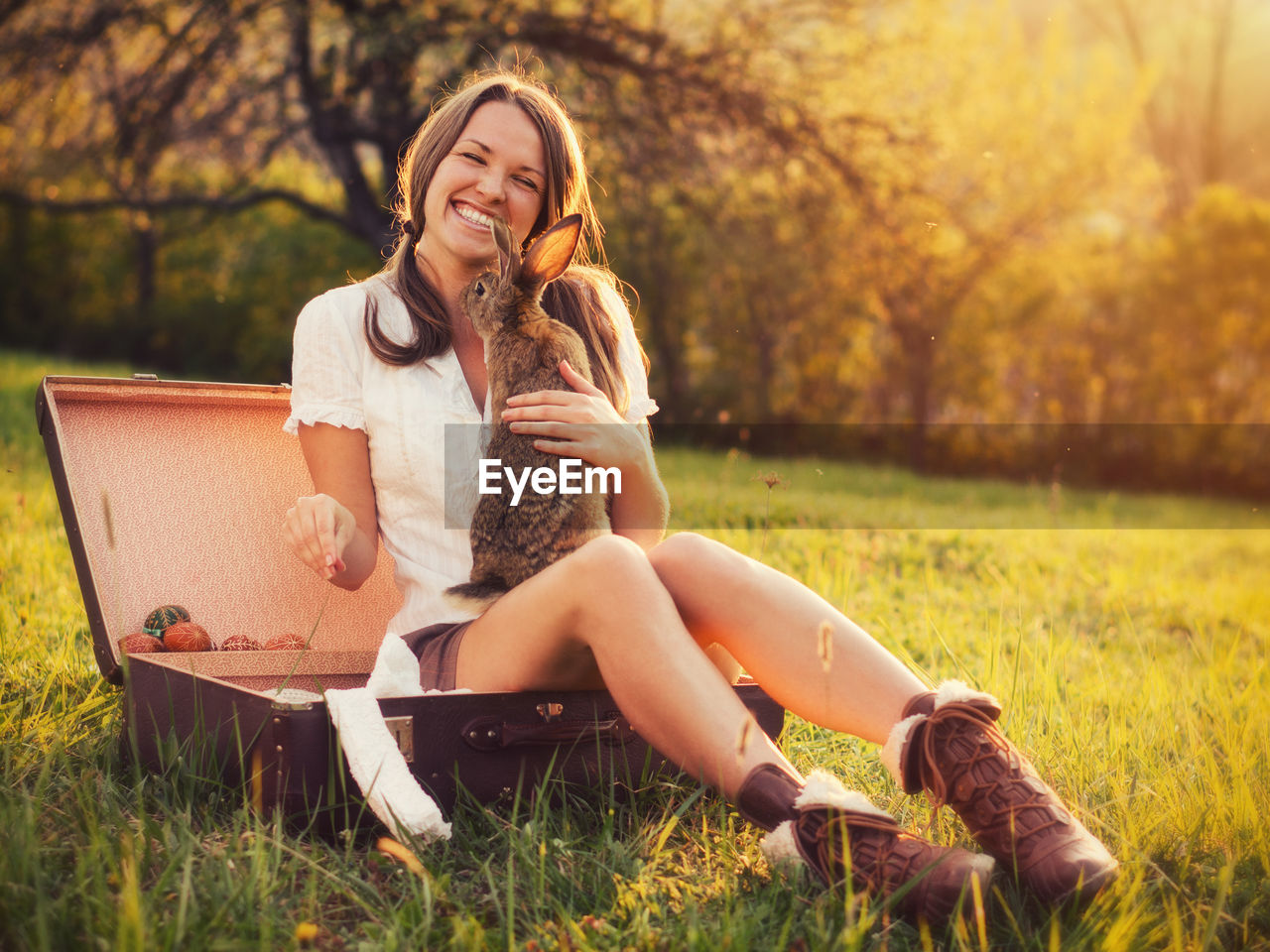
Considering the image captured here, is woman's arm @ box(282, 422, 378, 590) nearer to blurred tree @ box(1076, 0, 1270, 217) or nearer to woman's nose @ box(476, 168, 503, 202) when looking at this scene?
woman's nose @ box(476, 168, 503, 202)

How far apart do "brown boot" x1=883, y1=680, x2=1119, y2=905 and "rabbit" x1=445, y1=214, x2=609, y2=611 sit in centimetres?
85

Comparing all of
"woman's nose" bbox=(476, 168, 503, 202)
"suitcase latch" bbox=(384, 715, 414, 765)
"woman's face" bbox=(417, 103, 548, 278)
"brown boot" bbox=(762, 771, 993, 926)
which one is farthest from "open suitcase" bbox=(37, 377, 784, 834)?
"woman's nose" bbox=(476, 168, 503, 202)

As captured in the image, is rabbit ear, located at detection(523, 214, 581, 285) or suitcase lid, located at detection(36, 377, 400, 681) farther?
suitcase lid, located at detection(36, 377, 400, 681)

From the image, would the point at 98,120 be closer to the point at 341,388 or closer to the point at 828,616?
the point at 341,388

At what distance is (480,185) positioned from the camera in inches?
106

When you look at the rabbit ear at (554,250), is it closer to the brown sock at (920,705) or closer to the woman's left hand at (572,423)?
the woman's left hand at (572,423)

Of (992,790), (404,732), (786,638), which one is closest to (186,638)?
(404,732)

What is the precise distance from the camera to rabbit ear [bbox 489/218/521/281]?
7.63ft

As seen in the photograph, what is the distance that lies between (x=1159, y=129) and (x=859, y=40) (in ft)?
61.0

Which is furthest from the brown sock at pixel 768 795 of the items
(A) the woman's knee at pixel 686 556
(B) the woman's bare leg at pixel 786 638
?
(A) the woman's knee at pixel 686 556

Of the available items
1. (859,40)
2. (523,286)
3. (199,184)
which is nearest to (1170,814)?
(523,286)

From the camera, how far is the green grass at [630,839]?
1636 millimetres

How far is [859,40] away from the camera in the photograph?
9.38 metres

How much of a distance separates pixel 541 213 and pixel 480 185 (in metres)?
0.26
